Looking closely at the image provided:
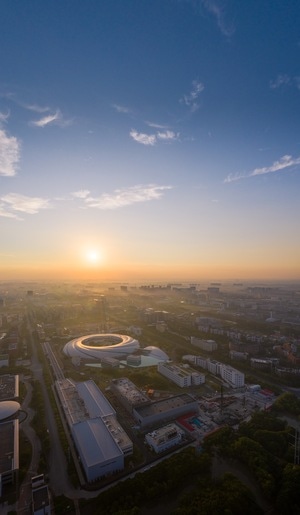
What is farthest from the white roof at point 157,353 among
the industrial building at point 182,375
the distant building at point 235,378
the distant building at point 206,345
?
the distant building at point 235,378

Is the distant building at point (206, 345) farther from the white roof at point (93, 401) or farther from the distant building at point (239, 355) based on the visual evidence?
the white roof at point (93, 401)

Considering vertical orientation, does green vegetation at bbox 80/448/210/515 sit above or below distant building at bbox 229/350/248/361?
below

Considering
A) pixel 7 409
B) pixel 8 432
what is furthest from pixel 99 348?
pixel 8 432

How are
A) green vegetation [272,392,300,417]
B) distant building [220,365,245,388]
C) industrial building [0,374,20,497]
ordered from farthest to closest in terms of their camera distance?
distant building [220,365,245,388] < green vegetation [272,392,300,417] < industrial building [0,374,20,497]

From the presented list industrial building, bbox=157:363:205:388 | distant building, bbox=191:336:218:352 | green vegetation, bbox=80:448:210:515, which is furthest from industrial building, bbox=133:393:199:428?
distant building, bbox=191:336:218:352

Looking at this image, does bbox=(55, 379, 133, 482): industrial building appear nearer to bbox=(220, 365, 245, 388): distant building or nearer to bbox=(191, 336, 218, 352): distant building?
bbox=(220, 365, 245, 388): distant building

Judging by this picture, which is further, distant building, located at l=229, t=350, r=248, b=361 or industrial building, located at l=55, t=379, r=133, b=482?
distant building, located at l=229, t=350, r=248, b=361
